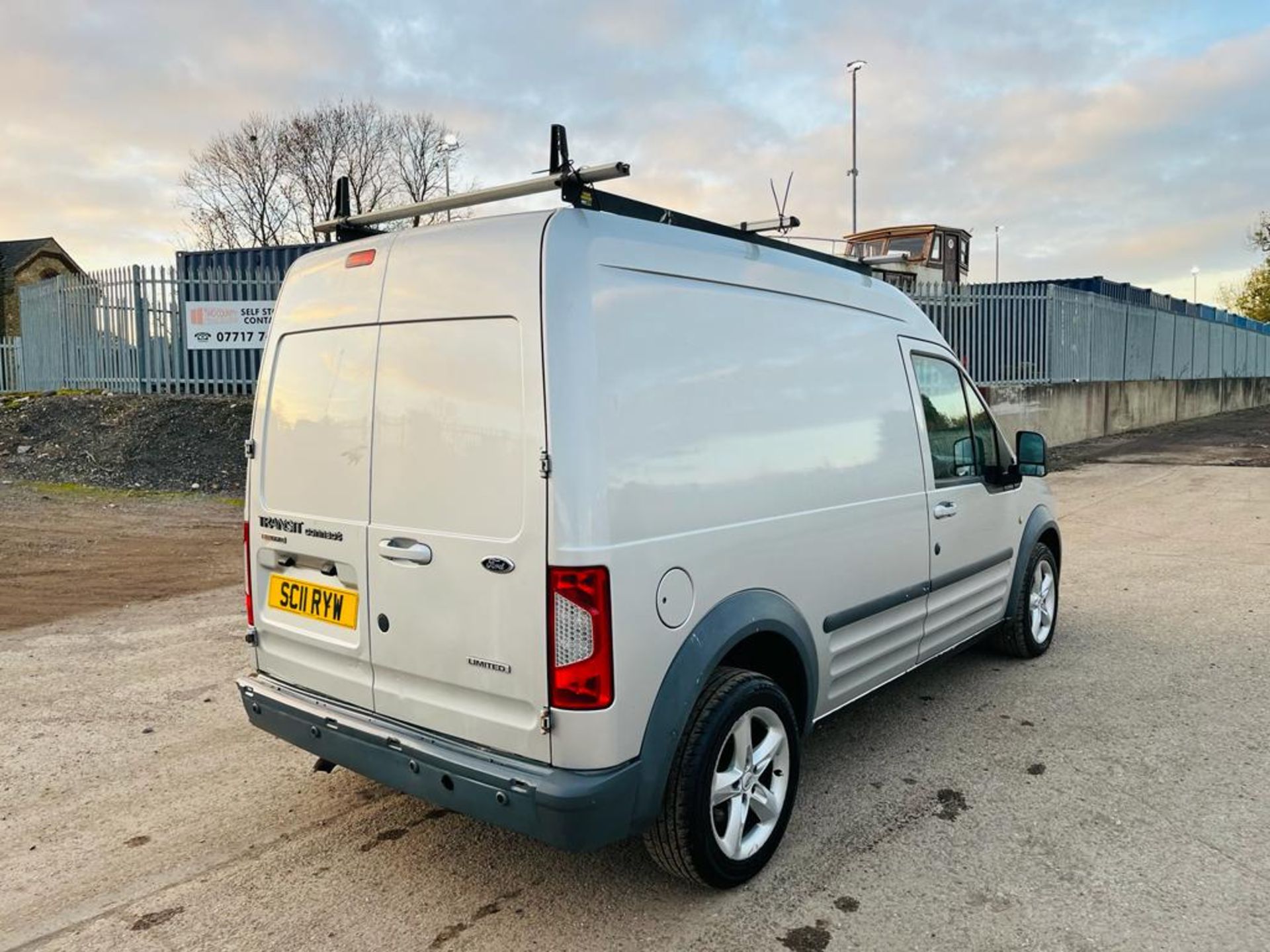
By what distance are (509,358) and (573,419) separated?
294 mm

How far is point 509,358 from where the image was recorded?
271 centimetres

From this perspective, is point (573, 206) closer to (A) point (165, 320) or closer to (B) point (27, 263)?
(A) point (165, 320)

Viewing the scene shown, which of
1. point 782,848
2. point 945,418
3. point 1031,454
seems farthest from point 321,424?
point 1031,454

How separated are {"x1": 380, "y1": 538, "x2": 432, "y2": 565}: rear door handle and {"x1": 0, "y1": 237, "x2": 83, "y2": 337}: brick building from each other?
175ft

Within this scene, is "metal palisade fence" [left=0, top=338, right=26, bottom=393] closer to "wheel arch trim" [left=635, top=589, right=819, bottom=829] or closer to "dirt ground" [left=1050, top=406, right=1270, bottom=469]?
"dirt ground" [left=1050, top=406, right=1270, bottom=469]

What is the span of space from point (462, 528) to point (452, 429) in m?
0.31

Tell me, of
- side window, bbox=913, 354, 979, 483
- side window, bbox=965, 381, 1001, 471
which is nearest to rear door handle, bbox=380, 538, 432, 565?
side window, bbox=913, 354, 979, 483

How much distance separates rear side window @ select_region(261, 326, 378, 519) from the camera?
122 inches

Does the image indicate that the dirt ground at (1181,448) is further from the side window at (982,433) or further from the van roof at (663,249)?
the van roof at (663,249)

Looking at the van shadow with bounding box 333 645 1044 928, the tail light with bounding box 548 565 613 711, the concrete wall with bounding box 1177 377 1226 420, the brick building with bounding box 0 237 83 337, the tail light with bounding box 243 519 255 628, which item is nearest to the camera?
the tail light with bounding box 548 565 613 711

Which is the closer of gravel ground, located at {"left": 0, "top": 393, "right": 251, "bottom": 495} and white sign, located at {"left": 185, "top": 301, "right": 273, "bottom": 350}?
gravel ground, located at {"left": 0, "top": 393, "right": 251, "bottom": 495}

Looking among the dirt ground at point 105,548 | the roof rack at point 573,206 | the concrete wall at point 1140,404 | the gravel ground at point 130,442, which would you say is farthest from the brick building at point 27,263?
the roof rack at point 573,206

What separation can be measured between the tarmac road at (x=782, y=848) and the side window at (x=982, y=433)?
1241 mm

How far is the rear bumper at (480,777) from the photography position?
2.59 m
